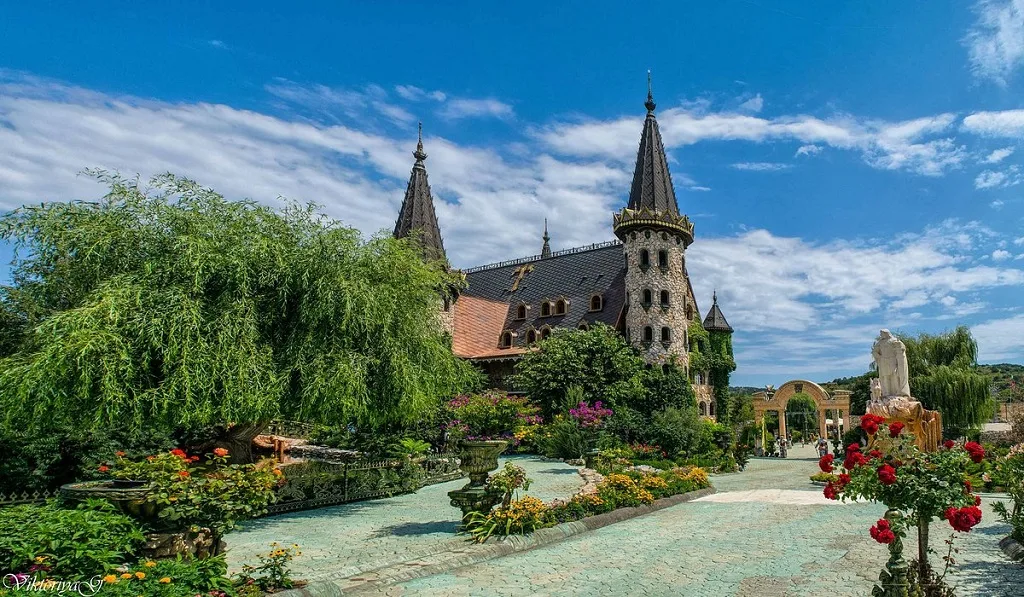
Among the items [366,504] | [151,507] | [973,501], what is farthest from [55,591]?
[366,504]

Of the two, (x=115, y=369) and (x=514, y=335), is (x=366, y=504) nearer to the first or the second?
(x=115, y=369)

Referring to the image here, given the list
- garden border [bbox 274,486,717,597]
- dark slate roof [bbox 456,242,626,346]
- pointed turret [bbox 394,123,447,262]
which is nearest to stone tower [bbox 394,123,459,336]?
pointed turret [bbox 394,123,447,262]

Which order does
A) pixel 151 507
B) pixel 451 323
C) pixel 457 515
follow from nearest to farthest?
pixel 151 507, pixel 457 515, pixel 451 323

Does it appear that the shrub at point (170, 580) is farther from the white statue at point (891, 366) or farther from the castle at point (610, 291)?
the castle at point (610, 291)

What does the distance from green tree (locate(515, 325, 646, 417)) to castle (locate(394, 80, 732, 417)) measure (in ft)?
10.8

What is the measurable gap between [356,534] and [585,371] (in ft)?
75.4

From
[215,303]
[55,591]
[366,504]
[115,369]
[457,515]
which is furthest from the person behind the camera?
[366,504]

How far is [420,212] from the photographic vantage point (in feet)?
149

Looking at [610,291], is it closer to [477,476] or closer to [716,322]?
[716,322]

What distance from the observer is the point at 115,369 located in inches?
445

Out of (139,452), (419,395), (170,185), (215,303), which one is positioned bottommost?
(139,452)

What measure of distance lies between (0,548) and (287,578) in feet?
9.81

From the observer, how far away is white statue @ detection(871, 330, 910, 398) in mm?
22078

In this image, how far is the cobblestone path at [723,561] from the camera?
8023mm
